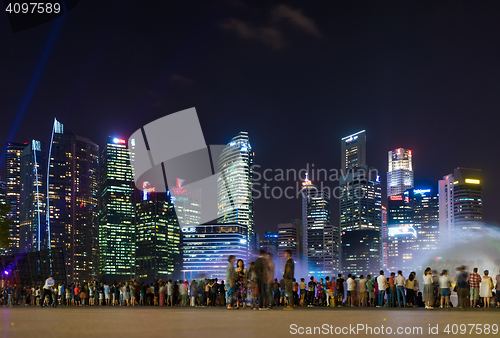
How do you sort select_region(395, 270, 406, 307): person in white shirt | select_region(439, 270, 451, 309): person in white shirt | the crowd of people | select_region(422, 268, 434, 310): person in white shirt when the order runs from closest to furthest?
the crowd of people, select_region(422, 268, 434, 310): person in white shirt, select_region(439, 270, 451, 309): person in white shirt, select_region(395, 270, 406, 307): person in white shirt

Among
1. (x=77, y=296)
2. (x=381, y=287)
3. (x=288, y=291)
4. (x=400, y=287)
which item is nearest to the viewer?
(x=288, y=291)

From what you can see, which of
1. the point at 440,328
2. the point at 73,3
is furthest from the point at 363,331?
the point at 73,3

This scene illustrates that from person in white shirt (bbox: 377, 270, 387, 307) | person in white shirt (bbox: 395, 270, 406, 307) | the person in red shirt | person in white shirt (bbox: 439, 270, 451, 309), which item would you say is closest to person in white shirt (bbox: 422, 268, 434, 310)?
person in white shirt (bbox: 439, 270, 451, 309)

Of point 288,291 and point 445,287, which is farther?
point 445,287

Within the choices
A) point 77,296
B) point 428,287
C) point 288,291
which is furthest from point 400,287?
→ point 77,296

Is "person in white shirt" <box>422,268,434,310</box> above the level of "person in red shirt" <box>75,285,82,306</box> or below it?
above

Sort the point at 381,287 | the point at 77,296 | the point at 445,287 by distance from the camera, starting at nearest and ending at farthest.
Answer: the point at 445,287
the point at 381,287
the point at 77,296

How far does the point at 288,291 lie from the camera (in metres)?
20.0

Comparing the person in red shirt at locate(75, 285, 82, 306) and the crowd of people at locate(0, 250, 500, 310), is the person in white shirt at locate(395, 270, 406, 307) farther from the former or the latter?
the person in red shirt at locate(75, 285, 82, 306)

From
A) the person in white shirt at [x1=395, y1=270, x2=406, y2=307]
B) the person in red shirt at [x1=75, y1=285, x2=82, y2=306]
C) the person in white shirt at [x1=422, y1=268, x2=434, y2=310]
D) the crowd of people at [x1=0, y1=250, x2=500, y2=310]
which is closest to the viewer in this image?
the crowd of people at [x1=0, y1=250, x2=500, y2=310]

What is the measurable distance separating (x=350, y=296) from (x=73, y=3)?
57.2ft

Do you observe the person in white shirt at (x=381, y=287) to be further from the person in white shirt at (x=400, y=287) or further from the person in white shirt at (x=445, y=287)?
the person in white shirt at (x=445, y=287)

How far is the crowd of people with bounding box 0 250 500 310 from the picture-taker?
63.7 ft

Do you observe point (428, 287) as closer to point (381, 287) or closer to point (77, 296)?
point (381, 287)
